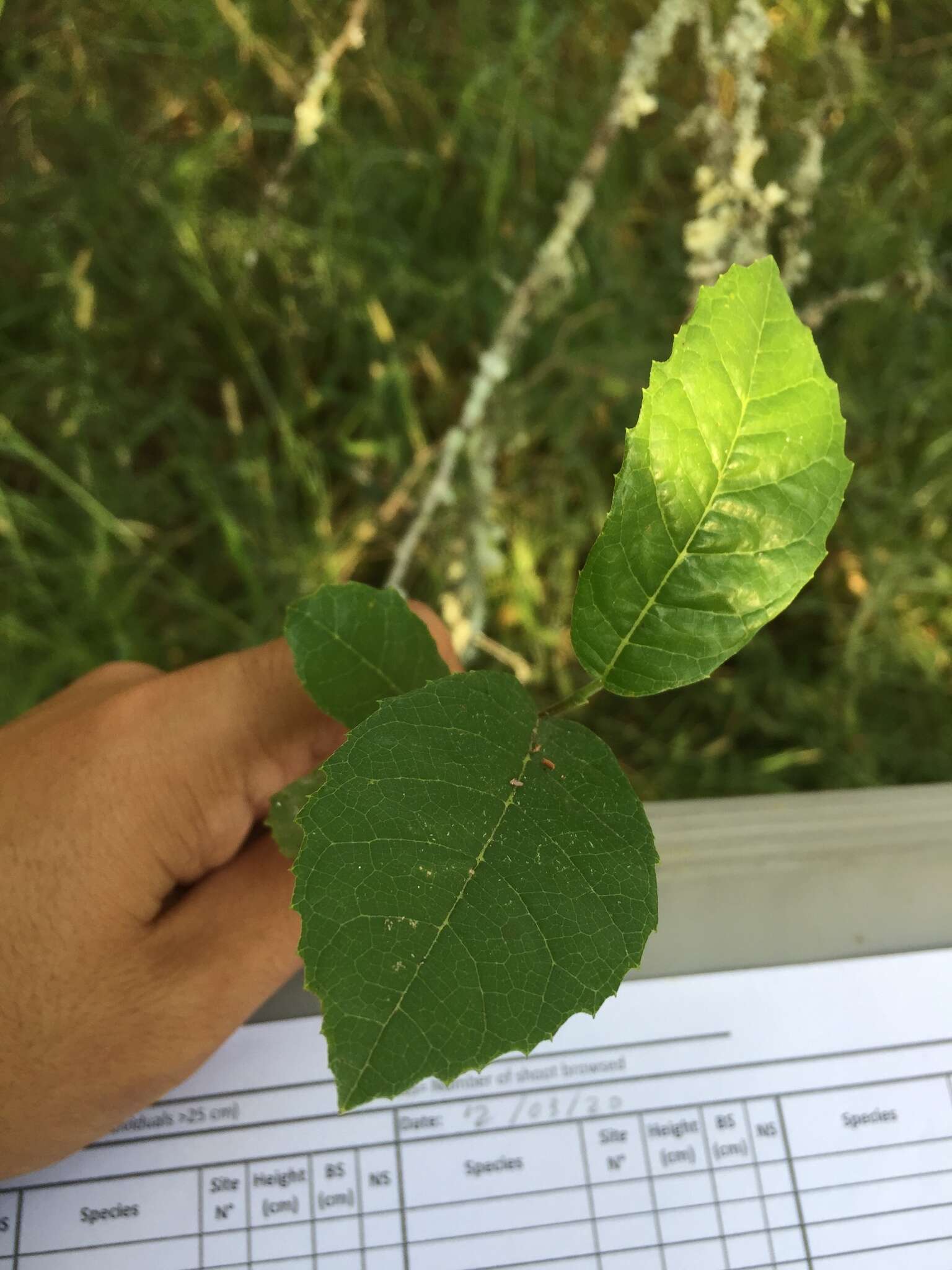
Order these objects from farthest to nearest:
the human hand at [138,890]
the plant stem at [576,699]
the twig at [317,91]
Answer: the twig at [317,91] → the human hand at [138,890] → the plant stem at [576,699]

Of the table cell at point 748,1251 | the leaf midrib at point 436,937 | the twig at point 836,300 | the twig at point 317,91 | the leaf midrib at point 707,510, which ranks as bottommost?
the table cell at point 748,1251

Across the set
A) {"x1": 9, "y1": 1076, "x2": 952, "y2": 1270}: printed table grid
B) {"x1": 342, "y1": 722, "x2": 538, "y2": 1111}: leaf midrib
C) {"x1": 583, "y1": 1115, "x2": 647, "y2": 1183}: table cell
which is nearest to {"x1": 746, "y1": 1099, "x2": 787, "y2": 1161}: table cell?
{"x1": 9, "y1": 1076, "x2": 952, "y2": 1270}: printed table grid

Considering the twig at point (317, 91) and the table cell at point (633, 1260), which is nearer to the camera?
the table cell at point (633, 1260)

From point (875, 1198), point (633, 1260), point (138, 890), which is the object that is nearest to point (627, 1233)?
point (633, 1260)

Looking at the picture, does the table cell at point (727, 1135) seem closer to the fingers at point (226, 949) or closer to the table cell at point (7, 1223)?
the fingers at point (226, 949)

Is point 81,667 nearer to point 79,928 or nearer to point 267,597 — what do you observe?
point 267,597

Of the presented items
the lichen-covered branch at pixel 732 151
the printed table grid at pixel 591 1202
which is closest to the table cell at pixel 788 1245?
the printed table grid at pixel 591 1202
